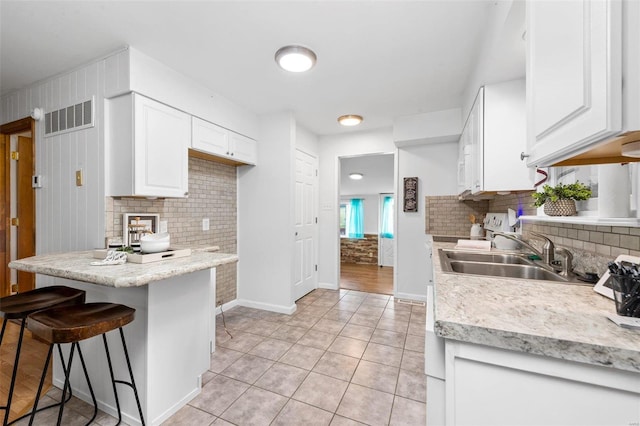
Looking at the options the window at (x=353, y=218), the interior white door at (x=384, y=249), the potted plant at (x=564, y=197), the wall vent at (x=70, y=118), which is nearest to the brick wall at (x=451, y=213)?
the potted plant at (x=564, y=197)

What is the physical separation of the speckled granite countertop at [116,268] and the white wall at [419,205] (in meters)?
2.69

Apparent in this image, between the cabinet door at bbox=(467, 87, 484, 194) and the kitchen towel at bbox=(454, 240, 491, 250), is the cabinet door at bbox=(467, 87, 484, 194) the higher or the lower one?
the higher one

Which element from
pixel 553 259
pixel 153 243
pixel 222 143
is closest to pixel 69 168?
pixel 222 143

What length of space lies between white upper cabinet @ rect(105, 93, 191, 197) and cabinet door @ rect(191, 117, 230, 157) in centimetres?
24

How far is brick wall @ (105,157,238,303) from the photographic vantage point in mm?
2252

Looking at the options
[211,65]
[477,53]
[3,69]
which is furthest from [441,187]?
[3,69]

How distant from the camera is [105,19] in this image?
1.71 m

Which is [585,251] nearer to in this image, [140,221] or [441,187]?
[441,187]

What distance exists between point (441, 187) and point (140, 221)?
3466 mm

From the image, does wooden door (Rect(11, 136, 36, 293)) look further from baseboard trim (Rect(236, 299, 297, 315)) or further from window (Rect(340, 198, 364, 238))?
window (Rect(340, 198, 364, 238))

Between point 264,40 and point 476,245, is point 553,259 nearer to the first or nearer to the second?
point 476,245

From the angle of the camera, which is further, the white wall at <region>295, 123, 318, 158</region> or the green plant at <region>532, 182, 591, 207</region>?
the white wall at <region>295, 123, 318, 158</region>

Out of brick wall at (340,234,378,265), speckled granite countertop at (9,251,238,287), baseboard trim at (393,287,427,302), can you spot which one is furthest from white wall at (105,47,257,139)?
brick wall at (340,234,378,265)

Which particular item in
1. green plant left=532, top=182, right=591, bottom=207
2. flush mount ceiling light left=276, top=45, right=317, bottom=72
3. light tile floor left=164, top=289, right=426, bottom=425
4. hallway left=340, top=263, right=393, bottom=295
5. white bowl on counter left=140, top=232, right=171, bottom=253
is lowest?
hallway left=340, top=263, right=393, bottom=295
